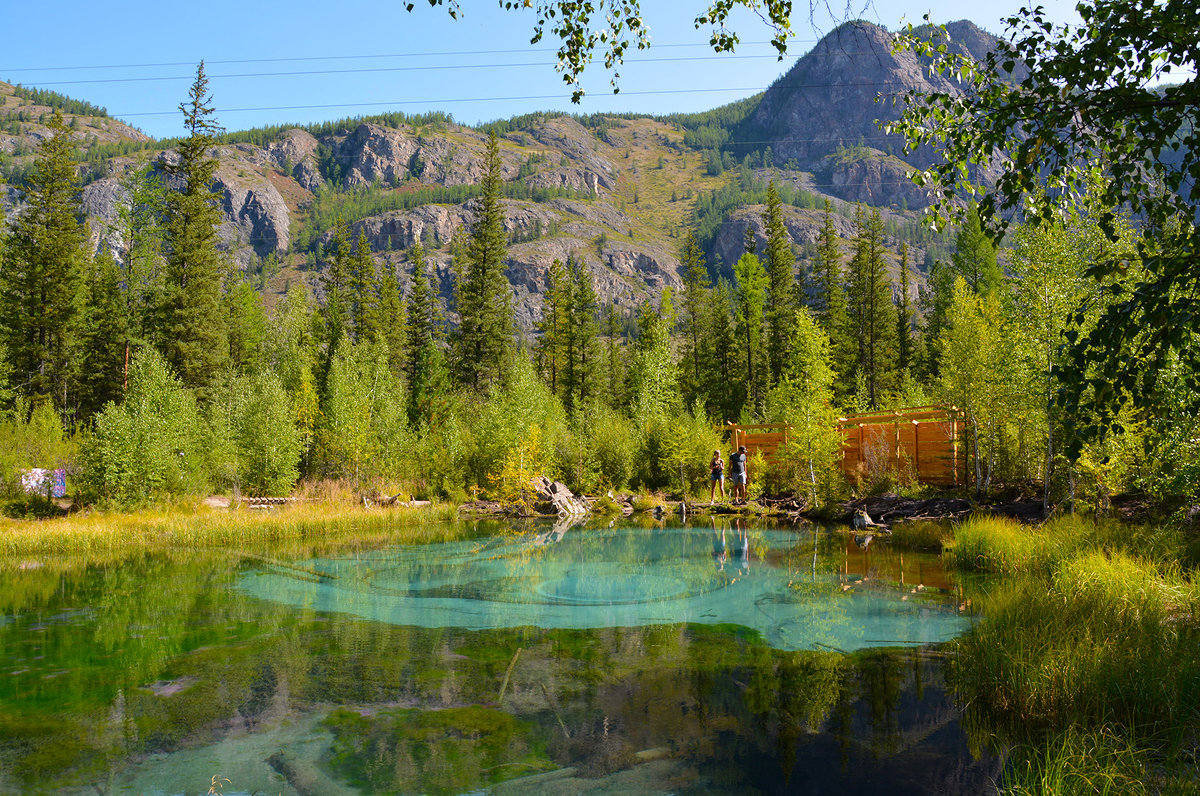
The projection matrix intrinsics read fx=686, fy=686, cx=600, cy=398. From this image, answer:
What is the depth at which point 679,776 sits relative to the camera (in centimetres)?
475

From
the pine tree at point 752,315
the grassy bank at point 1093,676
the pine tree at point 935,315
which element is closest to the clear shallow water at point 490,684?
the grassy bank at point 1093,676

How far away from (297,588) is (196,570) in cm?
366

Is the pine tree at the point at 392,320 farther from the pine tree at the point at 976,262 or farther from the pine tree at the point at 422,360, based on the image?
the pine tree at the point at 976,262

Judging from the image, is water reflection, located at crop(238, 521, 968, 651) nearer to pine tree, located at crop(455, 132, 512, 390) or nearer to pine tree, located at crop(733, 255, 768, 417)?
pine tree, located at crop(455, 132, 512, 390)

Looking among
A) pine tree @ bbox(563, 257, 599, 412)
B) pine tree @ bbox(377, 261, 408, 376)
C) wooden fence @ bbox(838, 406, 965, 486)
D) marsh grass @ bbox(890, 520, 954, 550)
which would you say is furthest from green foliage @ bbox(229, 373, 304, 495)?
pine tree @ bbox(563, 257, 599, 412)

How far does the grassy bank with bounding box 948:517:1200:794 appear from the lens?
395cm

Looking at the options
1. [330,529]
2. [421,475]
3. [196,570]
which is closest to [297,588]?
[196,570]

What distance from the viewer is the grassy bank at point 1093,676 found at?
3951 millimetres

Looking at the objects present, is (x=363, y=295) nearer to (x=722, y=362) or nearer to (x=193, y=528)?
(x=722, y=362)

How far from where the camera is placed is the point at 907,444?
2228 centimetres

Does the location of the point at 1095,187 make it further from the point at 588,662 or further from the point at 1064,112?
the point at 588,662

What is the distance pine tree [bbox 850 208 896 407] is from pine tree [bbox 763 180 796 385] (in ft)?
14.4

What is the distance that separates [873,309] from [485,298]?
25393mm

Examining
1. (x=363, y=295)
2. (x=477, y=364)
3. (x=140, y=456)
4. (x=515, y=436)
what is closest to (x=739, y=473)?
(x=515, y=436)
